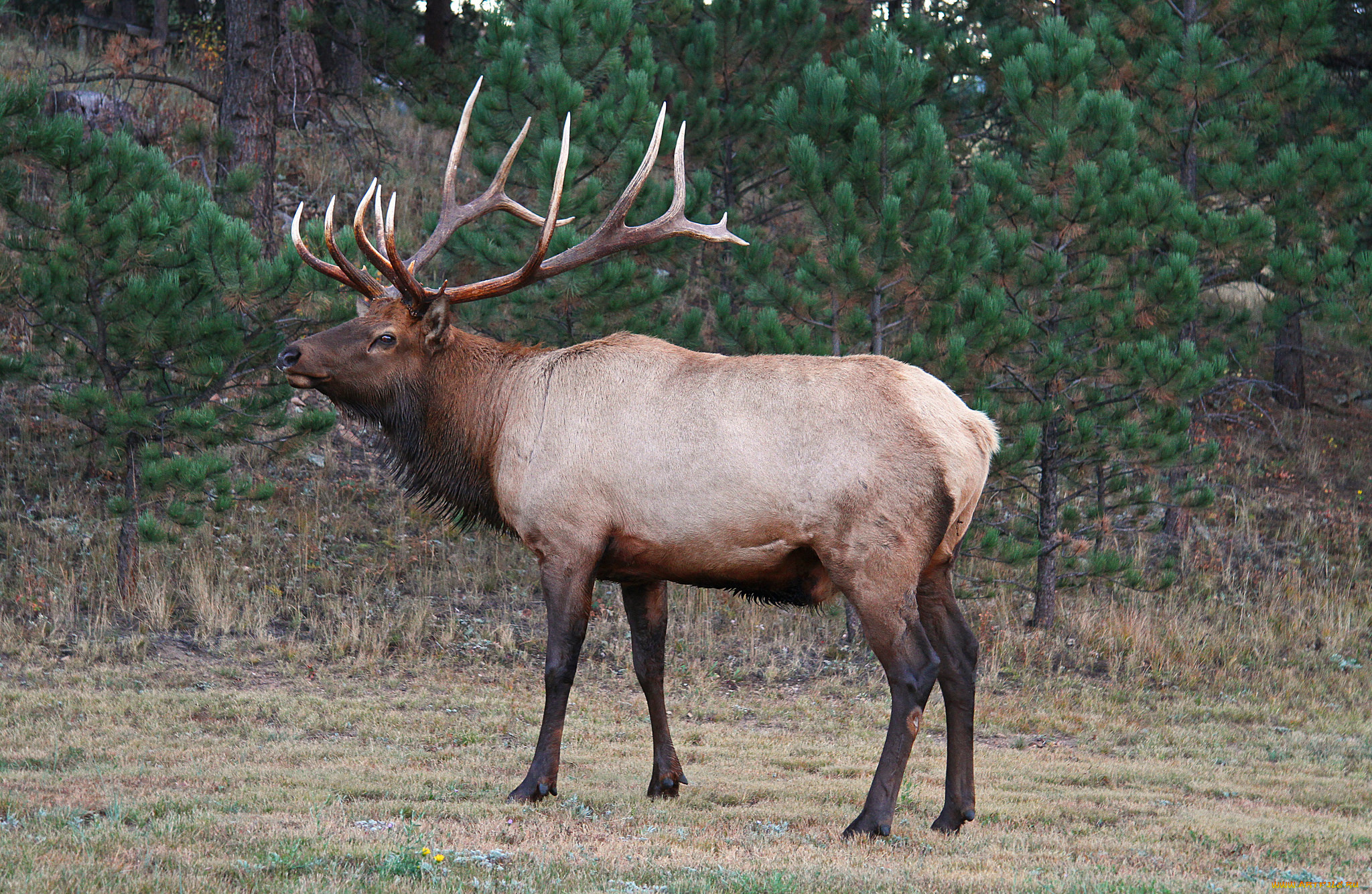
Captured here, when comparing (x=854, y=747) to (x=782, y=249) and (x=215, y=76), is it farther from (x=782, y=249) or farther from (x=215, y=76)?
(x=215, y=76)

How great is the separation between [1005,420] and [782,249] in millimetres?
2483

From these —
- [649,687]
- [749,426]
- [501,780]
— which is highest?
Answer: [749,426]

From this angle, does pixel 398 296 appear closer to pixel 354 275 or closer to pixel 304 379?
pixel 354 275

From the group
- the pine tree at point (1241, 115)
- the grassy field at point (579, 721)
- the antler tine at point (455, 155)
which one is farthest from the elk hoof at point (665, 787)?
the pine tree at point (1241, 115)

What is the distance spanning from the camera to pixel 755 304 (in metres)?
11.2

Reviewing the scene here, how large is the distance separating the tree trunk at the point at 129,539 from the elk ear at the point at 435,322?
468cm

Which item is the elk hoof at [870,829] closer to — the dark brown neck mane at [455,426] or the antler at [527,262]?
the dark brown neck mane at [455,426]

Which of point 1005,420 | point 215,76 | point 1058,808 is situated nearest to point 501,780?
point 1058,808

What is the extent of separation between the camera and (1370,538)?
49.8ft

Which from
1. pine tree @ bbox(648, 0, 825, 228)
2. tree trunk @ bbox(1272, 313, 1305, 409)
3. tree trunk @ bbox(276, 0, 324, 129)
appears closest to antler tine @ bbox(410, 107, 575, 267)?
pine tree @ bbox(648, 0, 825, 228)

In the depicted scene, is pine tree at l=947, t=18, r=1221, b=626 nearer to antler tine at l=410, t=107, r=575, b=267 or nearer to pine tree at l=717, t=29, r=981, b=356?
pine tree at l=717, t=29, r=981, b=356

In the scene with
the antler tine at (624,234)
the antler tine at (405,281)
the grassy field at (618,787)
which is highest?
the antler tine at (624,234)

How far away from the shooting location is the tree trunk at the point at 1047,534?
11945 millimetres

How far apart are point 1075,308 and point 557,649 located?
22.4 ft
